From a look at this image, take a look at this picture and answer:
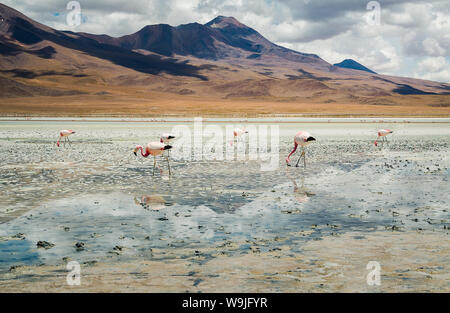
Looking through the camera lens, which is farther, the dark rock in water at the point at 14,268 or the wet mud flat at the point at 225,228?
the dark rock in water at the point at 14,268

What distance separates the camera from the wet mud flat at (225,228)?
593 centimetres

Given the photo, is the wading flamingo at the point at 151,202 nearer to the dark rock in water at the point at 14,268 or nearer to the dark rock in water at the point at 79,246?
the dark rock in water at the point at 79,246

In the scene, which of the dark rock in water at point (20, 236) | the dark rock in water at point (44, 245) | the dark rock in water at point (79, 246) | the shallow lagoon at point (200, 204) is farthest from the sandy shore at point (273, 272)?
the dark rock in water at point (20, 236)

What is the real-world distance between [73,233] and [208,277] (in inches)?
125

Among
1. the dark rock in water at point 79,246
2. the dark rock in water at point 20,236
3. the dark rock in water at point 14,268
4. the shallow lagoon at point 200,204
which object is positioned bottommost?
the dark rock in water at point 14,268

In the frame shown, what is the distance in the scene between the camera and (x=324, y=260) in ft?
21.7

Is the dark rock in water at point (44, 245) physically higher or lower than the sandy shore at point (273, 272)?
higher

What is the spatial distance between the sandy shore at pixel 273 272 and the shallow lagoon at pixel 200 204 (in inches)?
14.2

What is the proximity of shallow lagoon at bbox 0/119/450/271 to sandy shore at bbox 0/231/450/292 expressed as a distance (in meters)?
0.36

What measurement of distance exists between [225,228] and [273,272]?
2403mm

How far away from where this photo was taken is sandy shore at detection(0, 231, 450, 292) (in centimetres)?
557

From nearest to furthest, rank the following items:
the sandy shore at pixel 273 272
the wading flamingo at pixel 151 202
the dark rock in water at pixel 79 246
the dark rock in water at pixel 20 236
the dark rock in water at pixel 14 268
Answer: the sandy shore at pixel 273 272 → the dark rock in water at pixel 14 268 → the dark rock in water at pixel 79 246 → the dark rock in water at pixel 20 236 → the wading flamingo at pixel 151 202

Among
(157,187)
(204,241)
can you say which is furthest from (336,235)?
A: (157,187)

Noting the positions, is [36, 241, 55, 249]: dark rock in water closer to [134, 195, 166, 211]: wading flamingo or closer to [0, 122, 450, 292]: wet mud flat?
[0, 122, 450, 292]: wet mud flat
